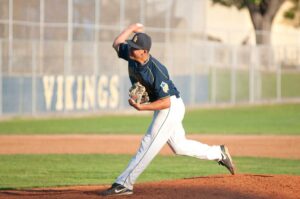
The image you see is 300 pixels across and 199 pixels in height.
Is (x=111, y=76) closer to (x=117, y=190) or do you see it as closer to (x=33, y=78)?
(x=33, y=78)

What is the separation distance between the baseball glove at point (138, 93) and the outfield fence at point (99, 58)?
16386 mm

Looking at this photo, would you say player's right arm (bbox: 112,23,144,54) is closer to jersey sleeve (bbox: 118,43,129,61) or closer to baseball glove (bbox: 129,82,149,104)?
jersey sleeve (bbox: 118,43,129,61)

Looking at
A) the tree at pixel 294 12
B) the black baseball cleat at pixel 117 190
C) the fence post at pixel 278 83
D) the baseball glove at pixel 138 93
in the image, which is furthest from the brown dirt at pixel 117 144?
the tree at pixel 294 12

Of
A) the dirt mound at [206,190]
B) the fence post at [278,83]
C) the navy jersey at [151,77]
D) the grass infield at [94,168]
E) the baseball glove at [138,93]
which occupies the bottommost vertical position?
the fence post at [278,83]

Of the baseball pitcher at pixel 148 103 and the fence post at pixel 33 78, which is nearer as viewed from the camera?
the baseball pitcher at pixel 148 103

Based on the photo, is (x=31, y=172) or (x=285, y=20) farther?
(x=285, y=20)

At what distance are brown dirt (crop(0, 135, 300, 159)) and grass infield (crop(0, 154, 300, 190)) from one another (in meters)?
1.16

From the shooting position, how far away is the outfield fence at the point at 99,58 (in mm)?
26688

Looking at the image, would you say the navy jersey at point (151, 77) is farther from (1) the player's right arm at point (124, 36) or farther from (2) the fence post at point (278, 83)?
(2) the fence post at point (278, 83)

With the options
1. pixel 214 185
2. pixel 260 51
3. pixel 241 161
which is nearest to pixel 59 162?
pixel 241 161

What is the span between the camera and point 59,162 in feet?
53.2

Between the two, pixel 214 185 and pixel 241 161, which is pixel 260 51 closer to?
pixel 241 161

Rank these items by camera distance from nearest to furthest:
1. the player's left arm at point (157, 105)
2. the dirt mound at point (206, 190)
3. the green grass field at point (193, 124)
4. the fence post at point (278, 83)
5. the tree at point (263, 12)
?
the player's left arm at point (157, 105) < the dirt mound at point (206, 190) < the green grass field at point (193, 124) < the fence post at point (278, 83) < the tree at point (263, 12)

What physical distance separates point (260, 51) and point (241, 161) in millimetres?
21843
